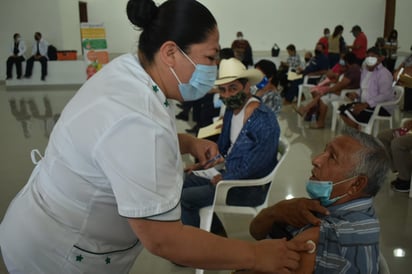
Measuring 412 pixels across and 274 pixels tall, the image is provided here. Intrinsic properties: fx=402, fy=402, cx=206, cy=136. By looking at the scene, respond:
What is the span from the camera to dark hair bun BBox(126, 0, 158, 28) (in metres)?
0.92

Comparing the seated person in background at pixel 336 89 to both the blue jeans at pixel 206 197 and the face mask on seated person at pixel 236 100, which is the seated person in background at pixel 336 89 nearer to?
the face mask on seated person at pixel 236 100

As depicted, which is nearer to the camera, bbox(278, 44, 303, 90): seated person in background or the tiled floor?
the tiled floor

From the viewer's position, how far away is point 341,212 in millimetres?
1306

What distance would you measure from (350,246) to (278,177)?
249 cm

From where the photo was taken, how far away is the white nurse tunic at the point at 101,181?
2.67ft

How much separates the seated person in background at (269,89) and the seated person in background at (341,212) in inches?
86.1

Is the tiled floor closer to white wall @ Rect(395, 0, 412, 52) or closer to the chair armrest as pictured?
the chair armrest

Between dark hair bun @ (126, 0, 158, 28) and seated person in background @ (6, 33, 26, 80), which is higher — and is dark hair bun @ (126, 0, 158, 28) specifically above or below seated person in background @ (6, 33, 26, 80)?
above

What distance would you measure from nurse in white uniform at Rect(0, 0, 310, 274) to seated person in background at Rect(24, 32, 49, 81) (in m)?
10.2

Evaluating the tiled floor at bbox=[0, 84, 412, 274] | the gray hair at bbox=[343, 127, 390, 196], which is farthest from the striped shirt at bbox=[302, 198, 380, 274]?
the tiled floor at bbox=[0, 84, 412, 274]

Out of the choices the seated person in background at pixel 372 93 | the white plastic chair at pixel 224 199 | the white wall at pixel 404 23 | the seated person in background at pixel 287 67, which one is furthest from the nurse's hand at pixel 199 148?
the white wall at pixel 404 23

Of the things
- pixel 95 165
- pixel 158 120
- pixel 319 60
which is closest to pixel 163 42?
pixel 158 120

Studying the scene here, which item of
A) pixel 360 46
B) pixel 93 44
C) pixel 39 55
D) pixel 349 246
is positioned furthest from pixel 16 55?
pixel 349 246

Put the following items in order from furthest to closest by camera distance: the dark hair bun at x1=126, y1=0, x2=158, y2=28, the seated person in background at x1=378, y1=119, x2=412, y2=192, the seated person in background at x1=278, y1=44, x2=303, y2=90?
the seated person in background at x1=278, y1=44, x2=303, y2=90, the seated person in background at x1=378, y1=119, x2=412, y2=192, the dark hair bun at x1=126, y1=0, x2=158, y2=28
